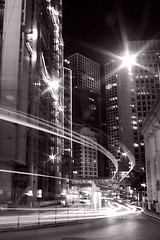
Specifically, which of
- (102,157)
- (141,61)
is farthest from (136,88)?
(102,157)

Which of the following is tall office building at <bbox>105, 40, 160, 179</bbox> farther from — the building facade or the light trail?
the light trail

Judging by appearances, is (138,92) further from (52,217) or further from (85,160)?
(52,217)

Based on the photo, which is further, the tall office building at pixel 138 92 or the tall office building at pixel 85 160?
the tall office building at pixel 85 160

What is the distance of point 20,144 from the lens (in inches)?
2116

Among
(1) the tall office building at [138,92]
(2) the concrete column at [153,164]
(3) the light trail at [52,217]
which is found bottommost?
(3) the light trail at [52,217]

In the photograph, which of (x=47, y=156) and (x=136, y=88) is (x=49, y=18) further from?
(x=136, y=88)

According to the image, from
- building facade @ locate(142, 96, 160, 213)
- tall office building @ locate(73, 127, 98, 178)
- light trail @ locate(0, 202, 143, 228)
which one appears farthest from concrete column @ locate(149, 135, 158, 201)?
tall office building @ locate(73, 127, 98, 178)

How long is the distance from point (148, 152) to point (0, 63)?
34.8 metres

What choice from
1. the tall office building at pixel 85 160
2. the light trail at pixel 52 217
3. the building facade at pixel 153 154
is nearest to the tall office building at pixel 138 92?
the tall office building at pixel 85 160

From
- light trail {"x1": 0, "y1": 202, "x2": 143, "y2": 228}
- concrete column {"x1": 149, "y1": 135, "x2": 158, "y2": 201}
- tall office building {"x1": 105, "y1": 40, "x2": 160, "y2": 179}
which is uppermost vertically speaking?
→ tall office building {"x1": 105, "y1": 40, "x2": 160, "y2": 179}

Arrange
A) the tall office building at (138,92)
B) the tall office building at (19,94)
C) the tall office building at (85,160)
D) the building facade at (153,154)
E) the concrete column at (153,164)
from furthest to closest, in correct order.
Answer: the tall office building at (85,160) < the tall office building at (138,92) < the concrete column at (153,164) < the tall office building at (19,94) < the building facade at (153,154)

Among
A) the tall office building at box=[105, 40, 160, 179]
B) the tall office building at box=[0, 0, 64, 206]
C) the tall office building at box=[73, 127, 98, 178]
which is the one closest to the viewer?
the tall office building at box=[0, 0, 64, 206]

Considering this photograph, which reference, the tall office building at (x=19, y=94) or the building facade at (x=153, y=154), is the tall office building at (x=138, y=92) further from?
the tall office building at (x=19, y=94)

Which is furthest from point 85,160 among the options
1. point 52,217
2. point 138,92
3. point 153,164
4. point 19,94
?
point 52,217
